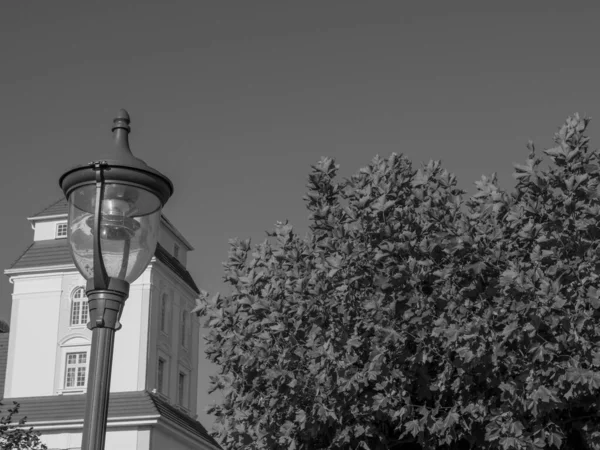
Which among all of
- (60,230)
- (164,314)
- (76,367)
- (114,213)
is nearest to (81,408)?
(76,367)

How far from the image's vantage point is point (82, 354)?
135ft

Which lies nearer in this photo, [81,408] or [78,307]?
[81,408]

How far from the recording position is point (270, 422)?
1573 centimetres

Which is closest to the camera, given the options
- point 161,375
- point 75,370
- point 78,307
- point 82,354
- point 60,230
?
point 75,370

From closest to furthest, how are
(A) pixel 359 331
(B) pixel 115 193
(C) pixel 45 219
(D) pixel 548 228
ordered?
(B) pixel 115 193 → (D) pixel 548 228 → (A) pixel 359 331 → (C) pixel 45 219

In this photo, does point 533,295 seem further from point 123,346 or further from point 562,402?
point 123,346

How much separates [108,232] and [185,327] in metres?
39.1

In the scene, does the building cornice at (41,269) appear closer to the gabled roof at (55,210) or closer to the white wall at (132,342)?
the gabled roof at (55,210)

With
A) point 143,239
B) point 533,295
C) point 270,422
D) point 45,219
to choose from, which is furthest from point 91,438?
point 45,219

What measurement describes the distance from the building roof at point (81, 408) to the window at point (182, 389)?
10.3ft

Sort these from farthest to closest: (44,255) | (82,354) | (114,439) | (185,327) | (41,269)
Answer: (185,327) → (44,255) → (41,269) → (82,354) → (114,439)

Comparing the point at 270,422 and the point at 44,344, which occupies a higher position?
the point at 44,344

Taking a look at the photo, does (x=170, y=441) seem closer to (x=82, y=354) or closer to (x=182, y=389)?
(x=182, y=389)

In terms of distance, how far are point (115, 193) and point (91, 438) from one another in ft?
6.19
